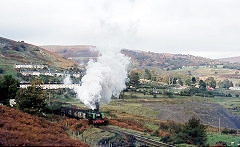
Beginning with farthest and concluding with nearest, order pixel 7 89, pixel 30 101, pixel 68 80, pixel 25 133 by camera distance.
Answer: pixel 68 80 → pixel 7 89 → pixel 30 101 → pixel 25 133

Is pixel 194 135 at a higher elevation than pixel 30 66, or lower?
lower

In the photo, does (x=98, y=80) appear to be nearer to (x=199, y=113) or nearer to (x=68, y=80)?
(x=199, y=113)

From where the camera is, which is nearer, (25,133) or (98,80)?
(25,133)

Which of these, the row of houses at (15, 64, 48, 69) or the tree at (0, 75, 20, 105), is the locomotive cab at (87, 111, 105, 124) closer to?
the tree at (0, 75, 20, 105)

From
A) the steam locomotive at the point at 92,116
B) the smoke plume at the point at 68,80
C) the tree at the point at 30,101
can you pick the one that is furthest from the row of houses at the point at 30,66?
the tree at the point at 30,101

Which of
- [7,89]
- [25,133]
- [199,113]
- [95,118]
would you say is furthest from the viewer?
[199,113]

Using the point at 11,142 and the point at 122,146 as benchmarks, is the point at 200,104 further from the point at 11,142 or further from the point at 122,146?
the point at 11,142

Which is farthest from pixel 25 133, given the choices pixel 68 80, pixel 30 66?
pixel 30 66

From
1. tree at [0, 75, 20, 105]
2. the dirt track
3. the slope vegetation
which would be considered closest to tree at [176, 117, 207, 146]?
the slope vegetation

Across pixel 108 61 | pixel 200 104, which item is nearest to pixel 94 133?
pixel 108 61

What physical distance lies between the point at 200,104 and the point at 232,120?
747 inches

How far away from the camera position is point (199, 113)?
99125mm

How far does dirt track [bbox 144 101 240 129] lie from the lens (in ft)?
300

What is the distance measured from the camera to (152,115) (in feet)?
302
